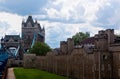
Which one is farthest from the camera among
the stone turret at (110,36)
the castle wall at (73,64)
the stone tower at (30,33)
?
the stone tower at (30,33)

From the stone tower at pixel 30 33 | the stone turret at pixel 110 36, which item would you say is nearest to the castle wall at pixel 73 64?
the stone turret at pixel 110 36

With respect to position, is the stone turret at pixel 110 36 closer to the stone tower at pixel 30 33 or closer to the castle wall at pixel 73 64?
the castle wall at pixel 73 64

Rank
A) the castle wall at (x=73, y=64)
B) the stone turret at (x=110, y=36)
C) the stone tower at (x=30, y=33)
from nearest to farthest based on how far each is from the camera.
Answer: the stone turret at (x=110, y=36)
the castle wall at (x=73, y=64)
the stone tower at (x=30, y=33)

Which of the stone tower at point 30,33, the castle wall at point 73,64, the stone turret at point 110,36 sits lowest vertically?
the castle wall at point 73,64

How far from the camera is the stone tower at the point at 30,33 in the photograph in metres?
169

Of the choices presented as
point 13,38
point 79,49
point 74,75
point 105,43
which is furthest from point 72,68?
point 13,38

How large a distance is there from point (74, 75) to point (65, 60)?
24.9 feet

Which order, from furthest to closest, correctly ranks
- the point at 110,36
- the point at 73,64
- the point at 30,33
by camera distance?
the point at 30,33 < the point at 73,64 < the point at 110,36

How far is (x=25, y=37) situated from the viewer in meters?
171

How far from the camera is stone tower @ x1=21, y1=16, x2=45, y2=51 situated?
168725 mm

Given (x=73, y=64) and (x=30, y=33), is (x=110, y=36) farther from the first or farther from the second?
(x=30, y=33)

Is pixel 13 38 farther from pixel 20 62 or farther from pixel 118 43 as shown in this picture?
pixel 118 43

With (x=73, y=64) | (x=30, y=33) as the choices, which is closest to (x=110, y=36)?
(x=73, y=64)

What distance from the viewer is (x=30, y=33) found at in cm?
17225
